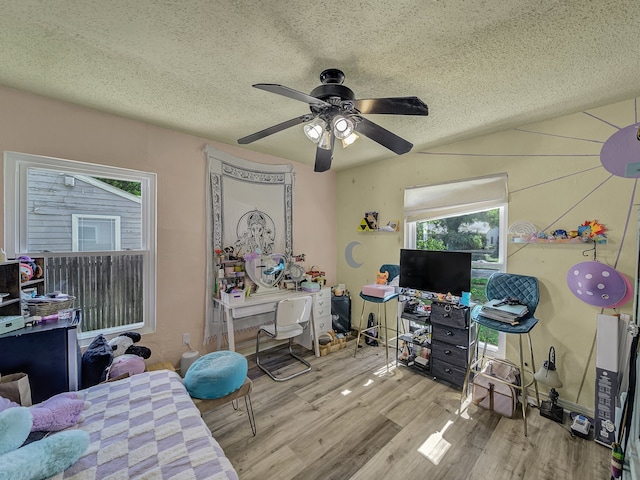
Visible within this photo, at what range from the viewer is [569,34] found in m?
1.31

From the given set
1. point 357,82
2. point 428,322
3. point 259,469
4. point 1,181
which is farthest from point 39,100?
point 428,322

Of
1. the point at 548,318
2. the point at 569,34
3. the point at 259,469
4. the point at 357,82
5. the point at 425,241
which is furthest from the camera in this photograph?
the point at 425,241

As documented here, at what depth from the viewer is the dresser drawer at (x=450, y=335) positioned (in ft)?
7.88

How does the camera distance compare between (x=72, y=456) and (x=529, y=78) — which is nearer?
(x=72, y=456)

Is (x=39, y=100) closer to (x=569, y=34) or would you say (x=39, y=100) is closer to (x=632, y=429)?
(x=569, y=34)

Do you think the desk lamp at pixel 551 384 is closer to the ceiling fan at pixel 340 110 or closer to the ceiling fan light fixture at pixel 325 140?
the ceiling fan at pixel 340 110

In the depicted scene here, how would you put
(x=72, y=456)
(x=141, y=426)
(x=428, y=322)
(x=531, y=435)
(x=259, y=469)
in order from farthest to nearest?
(x=428, y=322), (x=531, y=435), (x=259, y=469), (x=141, y=426), (x=72, y=456)

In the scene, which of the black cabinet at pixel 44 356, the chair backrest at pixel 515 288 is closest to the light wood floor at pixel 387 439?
the chair backrest at pixel 515 288

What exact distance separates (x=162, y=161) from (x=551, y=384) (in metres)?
3.91

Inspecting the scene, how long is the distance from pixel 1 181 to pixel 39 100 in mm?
656

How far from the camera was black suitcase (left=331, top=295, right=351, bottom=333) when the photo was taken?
365 cm

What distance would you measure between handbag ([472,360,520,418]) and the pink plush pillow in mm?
2749

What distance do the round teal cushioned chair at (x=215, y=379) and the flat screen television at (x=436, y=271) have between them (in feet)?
6.32

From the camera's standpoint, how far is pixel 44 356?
148 centimetres
